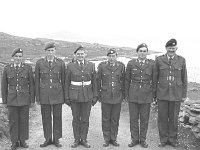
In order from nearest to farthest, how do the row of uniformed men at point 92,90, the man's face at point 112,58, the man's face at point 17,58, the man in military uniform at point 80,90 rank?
the man's face at point 17,58 → the row of uniformed men at point 92,90 → the man in military uniform at point 80,90 → the man's face at point 112,58

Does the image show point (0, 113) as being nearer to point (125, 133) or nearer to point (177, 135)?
point (125, 133)

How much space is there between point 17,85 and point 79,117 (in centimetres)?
175

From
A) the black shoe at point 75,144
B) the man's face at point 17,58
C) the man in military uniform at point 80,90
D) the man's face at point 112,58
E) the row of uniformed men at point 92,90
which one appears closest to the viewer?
the man's face at point 17,58

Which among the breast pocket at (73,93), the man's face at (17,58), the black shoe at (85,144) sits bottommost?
the black shoe at (85,144)

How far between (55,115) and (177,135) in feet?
10.8

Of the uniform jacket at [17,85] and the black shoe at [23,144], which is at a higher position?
the uniform jacket at [17,85]

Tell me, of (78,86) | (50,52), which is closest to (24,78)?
(50,52)

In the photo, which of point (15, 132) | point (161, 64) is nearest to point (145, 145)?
point (161, 64)

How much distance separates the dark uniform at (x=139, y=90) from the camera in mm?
7219

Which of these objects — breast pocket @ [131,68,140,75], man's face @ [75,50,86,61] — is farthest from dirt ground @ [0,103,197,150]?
man's face @ [75,50,86,61]

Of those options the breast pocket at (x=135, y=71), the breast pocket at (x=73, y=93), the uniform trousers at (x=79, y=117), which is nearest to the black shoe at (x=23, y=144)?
the uniform trousers at (x=79, y=117)

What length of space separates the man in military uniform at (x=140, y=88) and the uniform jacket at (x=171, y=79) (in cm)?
23

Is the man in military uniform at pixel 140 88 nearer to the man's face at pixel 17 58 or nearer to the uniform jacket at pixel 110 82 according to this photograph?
the uniform jacket at pixel 110 82

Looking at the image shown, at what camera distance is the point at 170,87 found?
714cm
